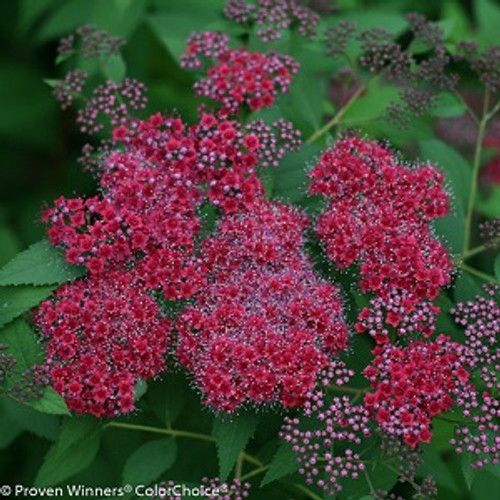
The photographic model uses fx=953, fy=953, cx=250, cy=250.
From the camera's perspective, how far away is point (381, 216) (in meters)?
2.95

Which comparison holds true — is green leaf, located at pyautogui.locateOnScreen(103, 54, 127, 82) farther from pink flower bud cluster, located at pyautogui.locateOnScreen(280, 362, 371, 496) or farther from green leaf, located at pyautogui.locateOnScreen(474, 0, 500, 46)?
green leaf, located at pyautogui.locateOnScreen(474, 0, 500, 46)

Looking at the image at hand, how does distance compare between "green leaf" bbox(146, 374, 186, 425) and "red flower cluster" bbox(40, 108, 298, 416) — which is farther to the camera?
"green leaf" bbox(146, 374, 186, 425)

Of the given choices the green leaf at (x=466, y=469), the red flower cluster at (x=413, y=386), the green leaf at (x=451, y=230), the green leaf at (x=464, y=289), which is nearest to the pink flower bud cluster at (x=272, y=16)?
the green leaf at (x=451, y=230)

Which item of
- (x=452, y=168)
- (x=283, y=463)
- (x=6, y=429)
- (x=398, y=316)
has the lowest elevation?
(x=6, y=429)

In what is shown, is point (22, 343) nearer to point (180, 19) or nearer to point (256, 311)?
point (256, 311)

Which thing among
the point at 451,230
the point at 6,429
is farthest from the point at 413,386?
the point at 6,429

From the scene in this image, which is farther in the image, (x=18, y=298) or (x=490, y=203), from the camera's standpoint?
(x=490, y=203)

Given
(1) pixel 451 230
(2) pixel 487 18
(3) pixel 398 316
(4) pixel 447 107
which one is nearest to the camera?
(3) pixel 398 316

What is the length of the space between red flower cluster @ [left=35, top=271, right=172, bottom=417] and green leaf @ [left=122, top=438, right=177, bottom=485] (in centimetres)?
35

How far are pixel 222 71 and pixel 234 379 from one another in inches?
46.3

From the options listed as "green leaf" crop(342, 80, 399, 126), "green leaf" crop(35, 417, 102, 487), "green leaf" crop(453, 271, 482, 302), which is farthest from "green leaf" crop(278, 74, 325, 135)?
"green leaf" crop(35, 417, 102, 487)

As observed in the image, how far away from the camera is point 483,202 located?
490 cm

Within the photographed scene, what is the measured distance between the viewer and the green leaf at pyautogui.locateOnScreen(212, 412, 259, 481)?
2.70 m

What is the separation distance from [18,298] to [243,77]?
3.59ft
